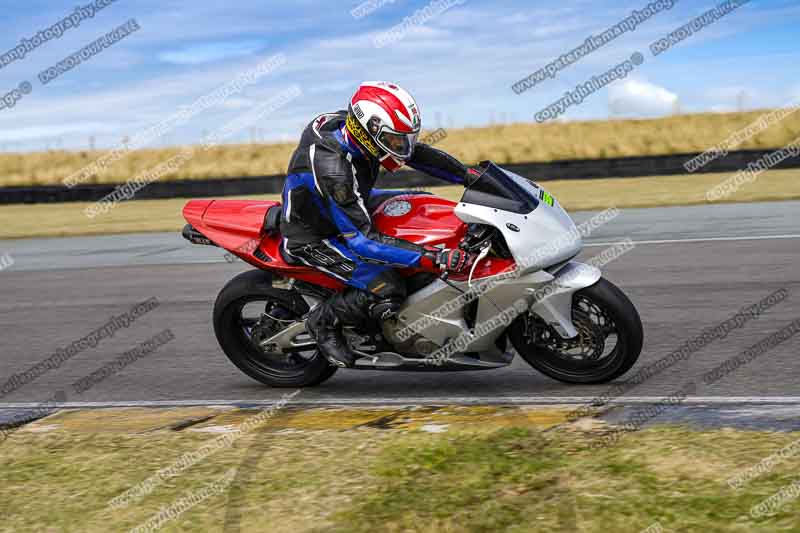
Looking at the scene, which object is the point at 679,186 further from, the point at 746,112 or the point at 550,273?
the point at 746,112

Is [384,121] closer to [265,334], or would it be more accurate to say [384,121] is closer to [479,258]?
[479,258]

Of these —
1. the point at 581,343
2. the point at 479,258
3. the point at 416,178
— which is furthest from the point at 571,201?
the point at 479,258

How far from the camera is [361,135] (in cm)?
539

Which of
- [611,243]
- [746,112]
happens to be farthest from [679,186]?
[746,112]

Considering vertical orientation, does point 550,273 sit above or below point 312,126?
below

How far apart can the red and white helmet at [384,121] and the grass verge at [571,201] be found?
11.6m

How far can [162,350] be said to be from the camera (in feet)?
25.0

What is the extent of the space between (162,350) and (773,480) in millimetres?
4952

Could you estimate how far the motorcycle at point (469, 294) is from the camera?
5.45m

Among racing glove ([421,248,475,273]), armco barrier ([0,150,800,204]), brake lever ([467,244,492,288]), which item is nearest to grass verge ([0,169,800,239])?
armco barrier ([0,150,800,204])

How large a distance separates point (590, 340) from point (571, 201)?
12.5 metres

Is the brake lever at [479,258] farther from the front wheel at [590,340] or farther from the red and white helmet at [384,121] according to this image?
the red and white helmet at [384,121]

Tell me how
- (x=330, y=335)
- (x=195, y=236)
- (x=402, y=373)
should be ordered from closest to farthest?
(x=330, y=335) → (x=195, y=236) → (x=402, y=373)

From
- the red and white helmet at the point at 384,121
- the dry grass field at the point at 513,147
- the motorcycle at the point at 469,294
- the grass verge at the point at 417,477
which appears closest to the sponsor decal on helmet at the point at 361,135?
the red and white helmet at the point at 384,121
